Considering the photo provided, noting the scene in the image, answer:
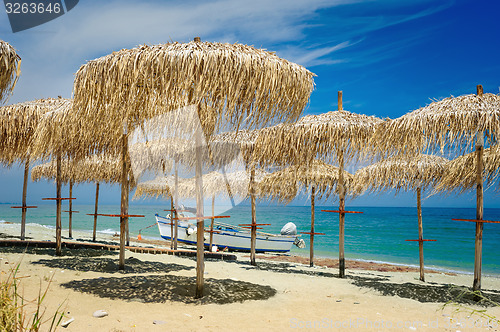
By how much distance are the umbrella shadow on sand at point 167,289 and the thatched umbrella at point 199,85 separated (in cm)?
30

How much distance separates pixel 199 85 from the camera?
3.88 m

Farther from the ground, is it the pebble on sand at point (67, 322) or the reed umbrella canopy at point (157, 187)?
the reed umbrella canopy at point (157, 187)

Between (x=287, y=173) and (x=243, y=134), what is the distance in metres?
1.63

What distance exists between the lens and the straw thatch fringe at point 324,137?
6824mm

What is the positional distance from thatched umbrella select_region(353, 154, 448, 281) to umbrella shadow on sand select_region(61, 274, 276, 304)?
465cm

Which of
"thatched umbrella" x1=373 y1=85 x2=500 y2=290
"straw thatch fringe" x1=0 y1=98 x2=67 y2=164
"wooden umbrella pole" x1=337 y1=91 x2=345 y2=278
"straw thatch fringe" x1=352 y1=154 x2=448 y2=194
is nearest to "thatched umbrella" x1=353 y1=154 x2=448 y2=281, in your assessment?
"straw thatch fringe" x1=352 y1=154 x2=448 y2=194

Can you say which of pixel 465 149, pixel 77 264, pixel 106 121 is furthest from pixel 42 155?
pixel 465 149

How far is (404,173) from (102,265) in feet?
22.9

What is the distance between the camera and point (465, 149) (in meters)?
5.41

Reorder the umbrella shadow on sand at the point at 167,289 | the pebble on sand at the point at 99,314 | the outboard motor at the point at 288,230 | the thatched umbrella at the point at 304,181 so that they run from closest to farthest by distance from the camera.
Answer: the pebble on sand at the point at 99,314
the umbrella shadow on sand at the point at 167,289
the thatched umbrella at the point at 304,181
the outboard motor at the point at 288,230

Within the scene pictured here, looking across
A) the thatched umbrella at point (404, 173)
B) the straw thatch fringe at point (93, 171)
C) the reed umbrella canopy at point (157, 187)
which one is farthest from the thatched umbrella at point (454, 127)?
the reed umbrella canopy at point (157, 187)

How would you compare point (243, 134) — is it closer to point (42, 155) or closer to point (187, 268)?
point (187, 268)

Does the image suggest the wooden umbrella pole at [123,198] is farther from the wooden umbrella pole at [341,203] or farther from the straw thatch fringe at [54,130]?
the wooden umbrella pole at [341,203]

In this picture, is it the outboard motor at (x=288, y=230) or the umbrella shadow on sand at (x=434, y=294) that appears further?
the outboard motor at (x=288, y=230)
